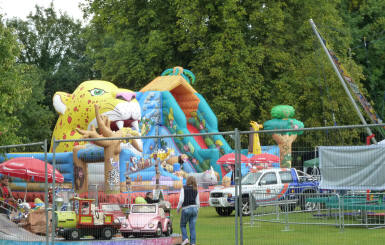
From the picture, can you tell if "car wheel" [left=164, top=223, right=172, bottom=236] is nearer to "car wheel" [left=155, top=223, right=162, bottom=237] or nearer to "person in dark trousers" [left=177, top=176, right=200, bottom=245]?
"car wheel" [left=155, top=223, right=162, bottom=237]

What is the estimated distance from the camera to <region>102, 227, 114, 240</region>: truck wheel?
13.5 metres

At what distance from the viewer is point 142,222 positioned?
13555mm

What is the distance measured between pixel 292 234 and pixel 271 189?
3.70 m

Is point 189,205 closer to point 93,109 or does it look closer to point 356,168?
point 356,168

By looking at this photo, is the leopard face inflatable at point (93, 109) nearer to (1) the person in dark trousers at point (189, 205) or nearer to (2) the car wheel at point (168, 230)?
(2) the car wheel at point (168, 230)

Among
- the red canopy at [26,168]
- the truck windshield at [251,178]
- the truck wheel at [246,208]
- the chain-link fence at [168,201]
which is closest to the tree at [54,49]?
the truck windshield at [251,178]

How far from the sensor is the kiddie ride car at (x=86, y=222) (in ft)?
44.3

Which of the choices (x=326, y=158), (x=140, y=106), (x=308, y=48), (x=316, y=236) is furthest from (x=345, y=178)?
(x=308, y=48)

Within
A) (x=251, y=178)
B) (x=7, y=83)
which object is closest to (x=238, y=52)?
(x=251, y=178)

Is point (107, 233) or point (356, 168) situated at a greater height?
point (356, 168)

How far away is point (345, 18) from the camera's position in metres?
44.7

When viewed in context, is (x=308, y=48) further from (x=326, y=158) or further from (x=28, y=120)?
(x=326, y=158)

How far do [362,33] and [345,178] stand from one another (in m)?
35.3

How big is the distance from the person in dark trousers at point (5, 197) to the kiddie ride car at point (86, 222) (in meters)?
1.67
